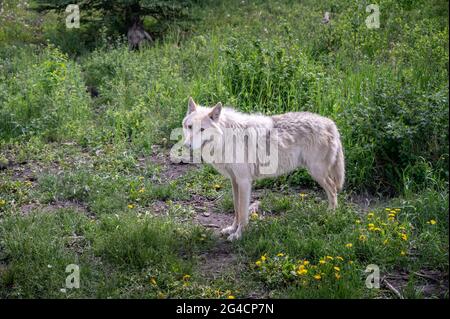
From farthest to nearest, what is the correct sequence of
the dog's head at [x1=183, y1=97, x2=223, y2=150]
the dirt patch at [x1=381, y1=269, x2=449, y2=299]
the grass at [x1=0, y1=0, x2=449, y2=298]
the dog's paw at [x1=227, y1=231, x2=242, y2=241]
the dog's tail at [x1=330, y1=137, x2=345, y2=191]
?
the dog's tail at [x1=330, y1=137, x2=345, y2=191] < the dog's paw at [x1=227, y1=231, x2=242, y2=241] < the dog's head at [x1=183, y1=97, x2=223, y2=150] < the grass at [x1=0, y1=0, x2=449, y2=298] < the dirt patch at [x1=381, y1=269, x2=449, y2=299]

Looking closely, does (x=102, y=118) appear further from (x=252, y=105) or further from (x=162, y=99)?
(x=252, y=105)

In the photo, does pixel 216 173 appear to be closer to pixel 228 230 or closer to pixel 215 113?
pixel 228 230

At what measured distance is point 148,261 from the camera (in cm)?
581

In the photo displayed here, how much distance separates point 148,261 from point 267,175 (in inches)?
73.3

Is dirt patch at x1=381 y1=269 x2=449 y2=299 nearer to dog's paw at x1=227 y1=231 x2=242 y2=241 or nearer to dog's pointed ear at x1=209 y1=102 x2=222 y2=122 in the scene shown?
dog's paw at x1=227 y1=231 x2=242 y2=241

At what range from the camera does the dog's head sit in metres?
6.10

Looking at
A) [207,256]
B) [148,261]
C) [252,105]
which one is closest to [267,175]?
[207,256]

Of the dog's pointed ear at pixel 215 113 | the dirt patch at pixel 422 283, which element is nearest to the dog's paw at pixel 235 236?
the dog's pointed ear at pixel 215 113

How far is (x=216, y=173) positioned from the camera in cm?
819

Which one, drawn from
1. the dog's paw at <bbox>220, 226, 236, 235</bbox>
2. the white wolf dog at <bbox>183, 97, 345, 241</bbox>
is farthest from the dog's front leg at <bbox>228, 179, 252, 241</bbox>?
the dog's paw at <bbox>220, 226, 236, 235</bbox>

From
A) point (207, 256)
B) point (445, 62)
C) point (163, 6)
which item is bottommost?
point (207, 256)

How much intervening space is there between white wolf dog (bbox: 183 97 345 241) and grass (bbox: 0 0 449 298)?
34 centimetres

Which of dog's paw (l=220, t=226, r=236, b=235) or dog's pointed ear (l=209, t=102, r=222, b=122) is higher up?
dog's pointed ear (l=209, t=102, r=222, b=122)

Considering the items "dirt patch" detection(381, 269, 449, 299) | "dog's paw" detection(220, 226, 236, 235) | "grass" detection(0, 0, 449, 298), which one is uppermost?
"grass" detection(0, 0, 449, 298)
